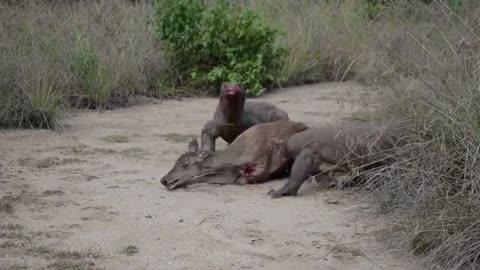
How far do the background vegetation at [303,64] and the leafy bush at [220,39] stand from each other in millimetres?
14

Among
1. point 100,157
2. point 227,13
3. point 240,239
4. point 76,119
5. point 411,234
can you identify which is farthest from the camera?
point 227,13

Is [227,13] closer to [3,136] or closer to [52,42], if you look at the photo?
[52,42]

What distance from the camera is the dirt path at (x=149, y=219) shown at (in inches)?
195

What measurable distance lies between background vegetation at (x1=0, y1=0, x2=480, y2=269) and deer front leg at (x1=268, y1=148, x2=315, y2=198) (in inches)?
17.3

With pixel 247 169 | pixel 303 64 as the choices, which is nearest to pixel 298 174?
pixel 247 169

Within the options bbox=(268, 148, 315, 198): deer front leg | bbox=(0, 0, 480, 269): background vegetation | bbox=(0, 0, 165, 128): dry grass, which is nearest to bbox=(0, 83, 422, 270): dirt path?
bbox=(268, 148, 315, 198): deer front leg

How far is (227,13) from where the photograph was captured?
36.3 ft

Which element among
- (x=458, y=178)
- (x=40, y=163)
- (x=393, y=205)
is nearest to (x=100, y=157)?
(x=40, y=163)

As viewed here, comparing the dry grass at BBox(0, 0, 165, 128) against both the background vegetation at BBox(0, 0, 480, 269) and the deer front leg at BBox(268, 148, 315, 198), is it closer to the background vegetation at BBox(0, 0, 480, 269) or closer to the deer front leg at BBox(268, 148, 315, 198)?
the background vegetation at BBox(0, 0, 480, 269)

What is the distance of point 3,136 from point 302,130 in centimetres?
279

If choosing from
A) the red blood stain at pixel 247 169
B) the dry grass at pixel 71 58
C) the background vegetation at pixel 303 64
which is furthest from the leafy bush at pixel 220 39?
the red blood stain at pixel 247 169

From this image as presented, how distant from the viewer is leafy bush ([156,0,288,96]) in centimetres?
1095

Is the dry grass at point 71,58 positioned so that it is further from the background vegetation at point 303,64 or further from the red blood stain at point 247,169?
the red blood stain at point 247,169

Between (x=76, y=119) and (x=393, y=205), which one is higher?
(x=393, y=205)
